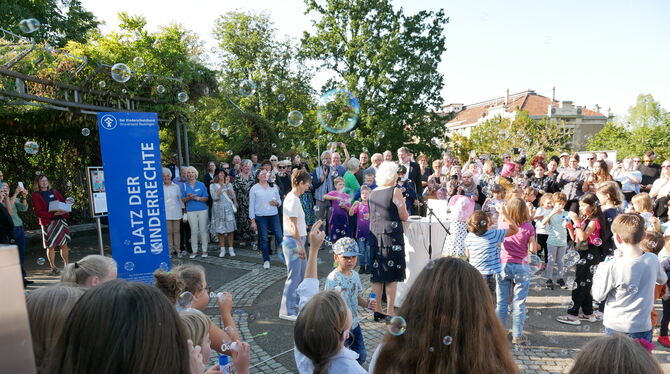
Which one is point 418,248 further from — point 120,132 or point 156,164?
point 120,132

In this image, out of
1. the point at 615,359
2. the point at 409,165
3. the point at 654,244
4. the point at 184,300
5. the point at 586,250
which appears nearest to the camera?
the point at 615,359

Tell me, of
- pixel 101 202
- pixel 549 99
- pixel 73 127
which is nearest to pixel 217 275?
pixel 101 202

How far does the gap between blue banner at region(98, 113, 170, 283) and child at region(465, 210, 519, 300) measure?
4017 mm

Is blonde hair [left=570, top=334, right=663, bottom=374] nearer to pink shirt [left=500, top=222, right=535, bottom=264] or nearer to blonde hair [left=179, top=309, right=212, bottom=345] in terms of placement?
blonde hair [left=179, top=309, right=212, bottom=345]

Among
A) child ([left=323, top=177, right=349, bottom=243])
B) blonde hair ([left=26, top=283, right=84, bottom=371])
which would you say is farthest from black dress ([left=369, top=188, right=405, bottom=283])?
blonde hair ([left=26, top=283, right=84, bottom=371])

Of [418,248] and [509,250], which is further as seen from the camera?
[418,248]

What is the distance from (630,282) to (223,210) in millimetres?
7433

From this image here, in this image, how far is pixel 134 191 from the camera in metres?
5.20

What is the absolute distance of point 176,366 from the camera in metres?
1.25

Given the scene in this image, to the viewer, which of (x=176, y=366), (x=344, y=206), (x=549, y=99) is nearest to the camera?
(x=176, y=366)

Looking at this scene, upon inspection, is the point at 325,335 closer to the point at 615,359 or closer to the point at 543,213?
the point at 615,359

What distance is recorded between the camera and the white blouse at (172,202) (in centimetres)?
835

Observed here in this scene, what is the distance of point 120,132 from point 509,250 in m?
4.99

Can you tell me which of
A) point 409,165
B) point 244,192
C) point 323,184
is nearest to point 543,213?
point 409,165
